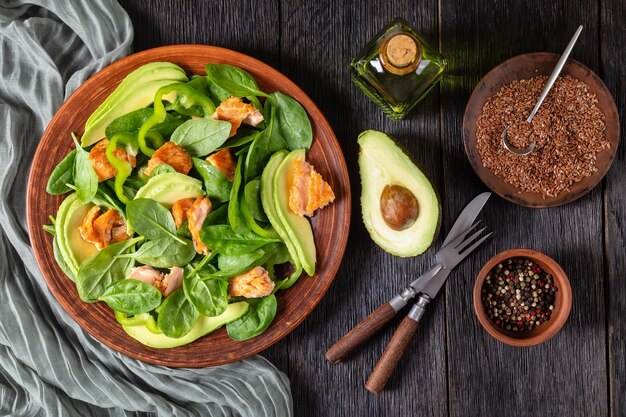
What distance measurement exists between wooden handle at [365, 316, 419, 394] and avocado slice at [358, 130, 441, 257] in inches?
7.7

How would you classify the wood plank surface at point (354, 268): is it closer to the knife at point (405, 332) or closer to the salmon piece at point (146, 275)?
the knife at point (405, 332)

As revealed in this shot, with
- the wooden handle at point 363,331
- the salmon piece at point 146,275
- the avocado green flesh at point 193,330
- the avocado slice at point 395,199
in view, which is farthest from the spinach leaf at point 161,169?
the wooden handle at point 363,331

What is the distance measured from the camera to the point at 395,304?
5.10ft

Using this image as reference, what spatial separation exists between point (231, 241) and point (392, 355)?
1.63ft

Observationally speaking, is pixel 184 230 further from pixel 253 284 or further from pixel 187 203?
pixel 253 284

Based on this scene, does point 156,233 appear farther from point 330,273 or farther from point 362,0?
point 362,0

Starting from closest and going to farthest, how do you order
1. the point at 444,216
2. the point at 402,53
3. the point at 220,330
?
the point at 402,53, the point at 220,330, the point at 444,216

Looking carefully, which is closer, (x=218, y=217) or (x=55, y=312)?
(x=218, y=217)

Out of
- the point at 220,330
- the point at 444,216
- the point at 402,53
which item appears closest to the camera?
the point at 402,53

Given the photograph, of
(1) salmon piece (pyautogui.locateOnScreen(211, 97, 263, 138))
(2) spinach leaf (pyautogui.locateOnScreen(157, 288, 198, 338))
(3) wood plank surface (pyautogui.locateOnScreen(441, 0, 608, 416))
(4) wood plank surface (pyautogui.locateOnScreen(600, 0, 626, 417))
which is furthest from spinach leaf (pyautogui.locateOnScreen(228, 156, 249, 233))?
(4) wood plank surface (pyautogui.locateOnScreen(600, 0, 626, 417))

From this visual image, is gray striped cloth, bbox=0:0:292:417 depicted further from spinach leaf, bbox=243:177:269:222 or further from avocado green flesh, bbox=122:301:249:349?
spinach leaf, bbox=243:177:269:222

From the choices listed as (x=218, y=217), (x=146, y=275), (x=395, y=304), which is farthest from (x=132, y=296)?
(x=395, y=304)

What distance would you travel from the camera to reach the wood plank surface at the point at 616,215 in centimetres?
164

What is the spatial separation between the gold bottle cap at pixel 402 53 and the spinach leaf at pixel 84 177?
712 mm
